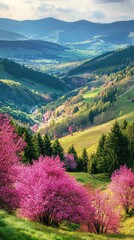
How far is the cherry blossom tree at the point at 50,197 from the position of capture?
119 ft

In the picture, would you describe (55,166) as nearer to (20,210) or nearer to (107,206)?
(20,210)

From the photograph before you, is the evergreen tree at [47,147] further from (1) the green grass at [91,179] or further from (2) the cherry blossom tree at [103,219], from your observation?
(2) the cherry blossom tree at [103,219]

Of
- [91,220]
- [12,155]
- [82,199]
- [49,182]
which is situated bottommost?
[91,220]

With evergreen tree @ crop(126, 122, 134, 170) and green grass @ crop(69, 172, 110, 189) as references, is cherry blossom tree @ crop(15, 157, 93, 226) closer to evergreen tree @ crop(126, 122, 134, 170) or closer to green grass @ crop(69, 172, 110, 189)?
green grass @ crop(69, 172, 110, 189)

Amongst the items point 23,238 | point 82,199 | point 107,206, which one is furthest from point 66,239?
point 107,206

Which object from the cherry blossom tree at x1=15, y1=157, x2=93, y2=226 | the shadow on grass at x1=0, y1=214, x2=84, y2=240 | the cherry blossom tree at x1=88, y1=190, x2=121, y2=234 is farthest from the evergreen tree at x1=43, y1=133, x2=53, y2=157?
the shadow on grass at x1=0, y1=214, x2=84, y2=240

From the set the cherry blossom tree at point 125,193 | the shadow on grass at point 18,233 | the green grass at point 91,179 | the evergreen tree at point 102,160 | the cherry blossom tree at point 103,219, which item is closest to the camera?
the shadow on grass at point 18,233

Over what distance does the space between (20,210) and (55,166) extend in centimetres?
735

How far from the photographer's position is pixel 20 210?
125 ft

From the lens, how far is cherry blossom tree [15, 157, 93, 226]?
3624 cm

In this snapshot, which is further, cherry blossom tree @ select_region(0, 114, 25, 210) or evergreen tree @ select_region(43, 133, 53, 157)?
evergreen tree @ select_region(43, 133, 53, 157)

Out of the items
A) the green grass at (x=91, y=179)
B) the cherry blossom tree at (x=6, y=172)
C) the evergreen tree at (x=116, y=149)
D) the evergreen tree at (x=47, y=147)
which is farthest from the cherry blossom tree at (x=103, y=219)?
the evergreen tree at (x=47, y=147)

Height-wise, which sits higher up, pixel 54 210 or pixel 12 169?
pixel 12 169

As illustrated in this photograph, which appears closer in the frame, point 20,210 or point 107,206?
point 20,210
